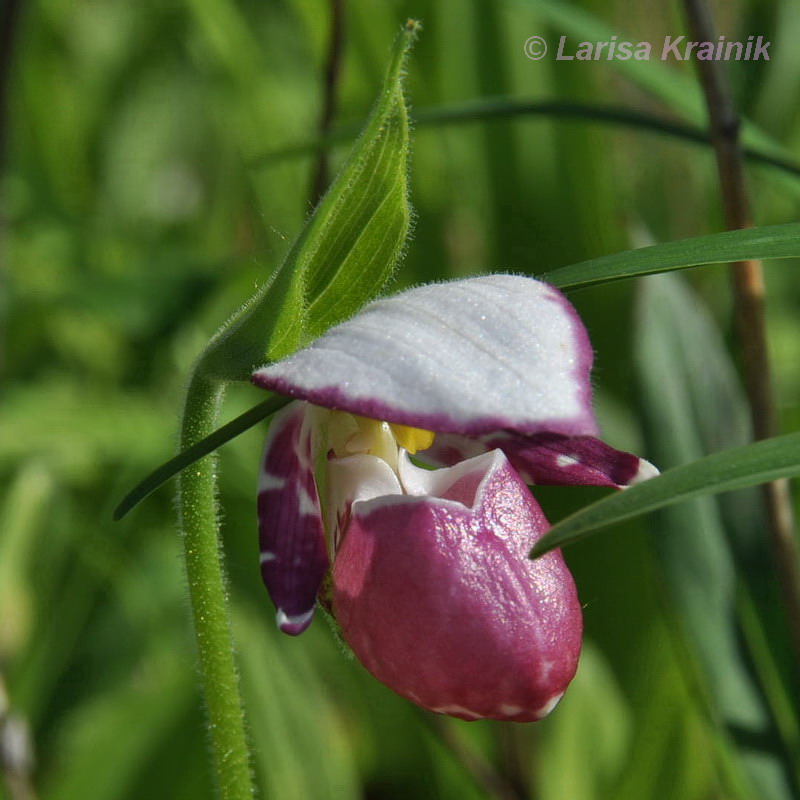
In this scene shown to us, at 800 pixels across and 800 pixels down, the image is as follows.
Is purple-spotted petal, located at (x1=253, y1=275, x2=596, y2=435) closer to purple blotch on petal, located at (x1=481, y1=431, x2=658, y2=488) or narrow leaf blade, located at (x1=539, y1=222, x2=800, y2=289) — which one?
narrow leaf blade, located at (x1=539, y1=222, x2=800, y2=289)

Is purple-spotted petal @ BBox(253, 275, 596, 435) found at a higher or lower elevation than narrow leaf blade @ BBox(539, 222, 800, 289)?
lower

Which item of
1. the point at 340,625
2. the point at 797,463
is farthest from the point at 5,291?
the point at 797,463

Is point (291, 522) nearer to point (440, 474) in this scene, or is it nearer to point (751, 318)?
point (440, 474)

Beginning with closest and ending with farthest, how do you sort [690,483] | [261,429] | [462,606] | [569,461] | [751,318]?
[690,483], [462,606], [569,461], [751,318], [261,429]

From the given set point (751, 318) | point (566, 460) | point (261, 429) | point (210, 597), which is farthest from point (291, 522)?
point (261, 429)

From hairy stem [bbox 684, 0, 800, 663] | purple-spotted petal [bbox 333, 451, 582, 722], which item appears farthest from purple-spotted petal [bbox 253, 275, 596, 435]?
hairy stem [bbox 684, 0, 800, 663]

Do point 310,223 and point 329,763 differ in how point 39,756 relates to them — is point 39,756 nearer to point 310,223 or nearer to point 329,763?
point 329,763

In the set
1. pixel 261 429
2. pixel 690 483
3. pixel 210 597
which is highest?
pixel 690 483
